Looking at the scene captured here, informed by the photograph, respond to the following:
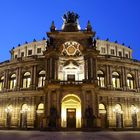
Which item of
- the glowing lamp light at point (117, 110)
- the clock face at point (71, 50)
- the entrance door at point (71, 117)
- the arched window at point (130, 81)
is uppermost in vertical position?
the clock face at point (71, 50)

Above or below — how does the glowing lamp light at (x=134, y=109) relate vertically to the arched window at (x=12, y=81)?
below

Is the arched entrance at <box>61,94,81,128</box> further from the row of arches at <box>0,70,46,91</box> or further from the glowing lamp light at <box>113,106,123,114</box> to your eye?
the glowing lamp light at <box>113,106,123,114</box>

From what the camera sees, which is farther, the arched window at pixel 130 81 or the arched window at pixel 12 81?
the arched window at pixel 12 81

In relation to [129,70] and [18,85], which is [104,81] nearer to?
[129,70]

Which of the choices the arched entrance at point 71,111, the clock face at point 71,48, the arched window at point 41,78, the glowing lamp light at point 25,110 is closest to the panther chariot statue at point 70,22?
the clock face at point 71,48

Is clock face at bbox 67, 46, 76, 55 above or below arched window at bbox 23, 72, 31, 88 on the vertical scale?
above

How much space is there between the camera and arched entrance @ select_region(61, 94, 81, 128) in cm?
4575

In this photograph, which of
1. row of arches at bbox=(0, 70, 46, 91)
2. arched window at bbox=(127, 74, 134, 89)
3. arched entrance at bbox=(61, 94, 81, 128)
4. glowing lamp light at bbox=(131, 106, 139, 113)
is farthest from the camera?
arched window at bbox=(127, 74, 134, 89)

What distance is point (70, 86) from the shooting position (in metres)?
43.8

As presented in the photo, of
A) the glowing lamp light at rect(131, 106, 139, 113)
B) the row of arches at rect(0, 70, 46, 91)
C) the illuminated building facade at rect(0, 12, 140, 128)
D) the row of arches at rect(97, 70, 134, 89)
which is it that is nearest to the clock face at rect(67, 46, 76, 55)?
the illuminated building facade at rect(0, 12, 140, 128)

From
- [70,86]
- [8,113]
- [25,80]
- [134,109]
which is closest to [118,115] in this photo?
[134,109]

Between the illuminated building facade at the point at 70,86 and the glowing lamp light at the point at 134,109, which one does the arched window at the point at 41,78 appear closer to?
the illuminated building facade at the point at 70,86

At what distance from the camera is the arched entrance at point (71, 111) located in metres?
45.8

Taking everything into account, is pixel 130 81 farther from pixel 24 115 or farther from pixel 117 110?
pixel 24 115
